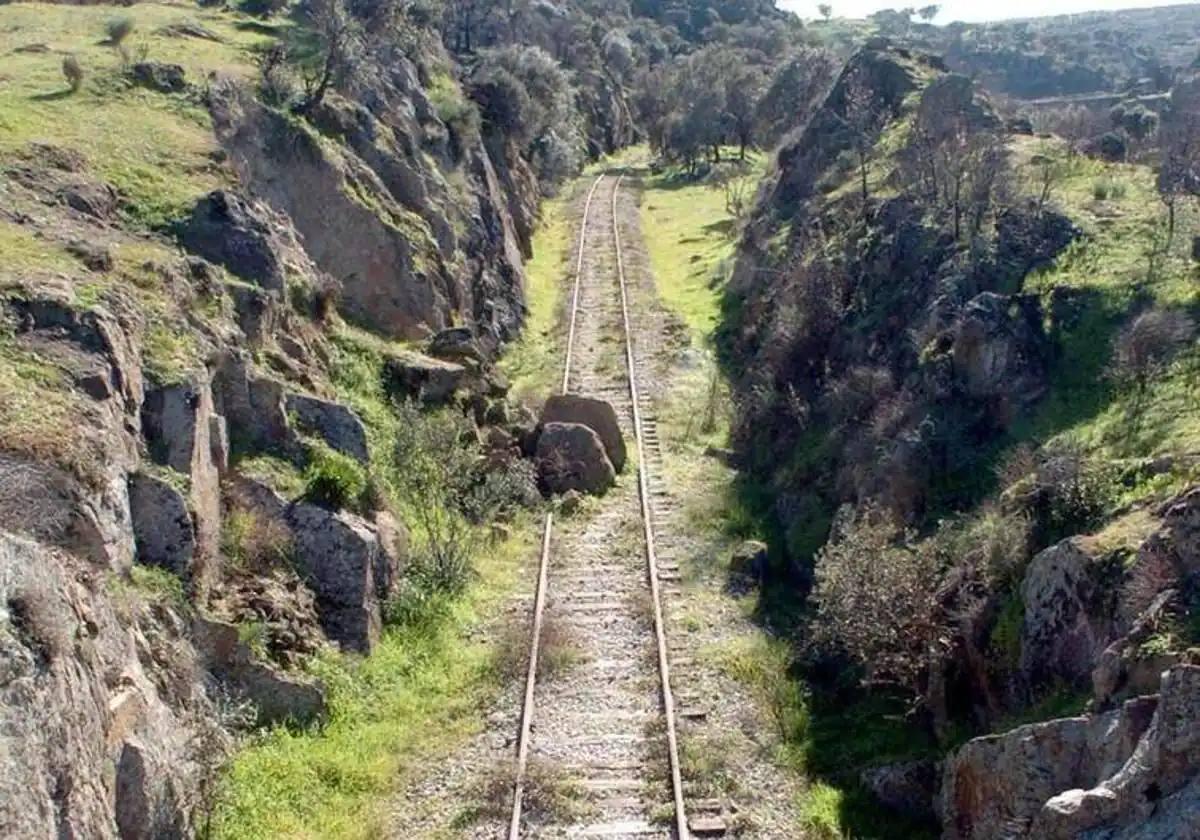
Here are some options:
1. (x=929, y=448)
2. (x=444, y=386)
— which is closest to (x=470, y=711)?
(x=929, y=448)

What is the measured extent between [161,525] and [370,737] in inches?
146

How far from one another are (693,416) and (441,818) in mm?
16523

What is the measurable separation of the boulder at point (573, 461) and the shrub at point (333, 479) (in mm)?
5649

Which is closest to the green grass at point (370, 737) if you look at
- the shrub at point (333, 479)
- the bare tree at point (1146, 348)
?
the shrub at point (333, 479)

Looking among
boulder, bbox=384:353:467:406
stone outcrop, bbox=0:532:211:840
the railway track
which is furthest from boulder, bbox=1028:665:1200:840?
boulder, bbox=384:353:467:406

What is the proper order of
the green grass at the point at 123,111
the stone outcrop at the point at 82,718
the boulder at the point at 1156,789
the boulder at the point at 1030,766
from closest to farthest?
the boulder at the point at 1156,789
the stone outcrop at the point at 82,718
the boulder at the point at 1030,766
the green grass at the point at 123,111

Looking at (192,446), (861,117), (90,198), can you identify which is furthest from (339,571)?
(861,117)

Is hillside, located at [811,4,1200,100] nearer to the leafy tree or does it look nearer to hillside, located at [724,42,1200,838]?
hillside, located at [724,42,1200,838]

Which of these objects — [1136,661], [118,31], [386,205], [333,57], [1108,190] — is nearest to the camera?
[1136,661]

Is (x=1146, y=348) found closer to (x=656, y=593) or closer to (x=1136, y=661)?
(x=656, y=593)

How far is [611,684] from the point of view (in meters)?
16.8

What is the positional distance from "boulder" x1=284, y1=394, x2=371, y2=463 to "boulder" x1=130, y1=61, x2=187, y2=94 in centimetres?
1186

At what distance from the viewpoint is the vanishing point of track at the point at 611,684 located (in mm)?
13938

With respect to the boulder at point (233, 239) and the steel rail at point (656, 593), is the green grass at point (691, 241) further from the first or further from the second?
the boulder at point (233, 239)
